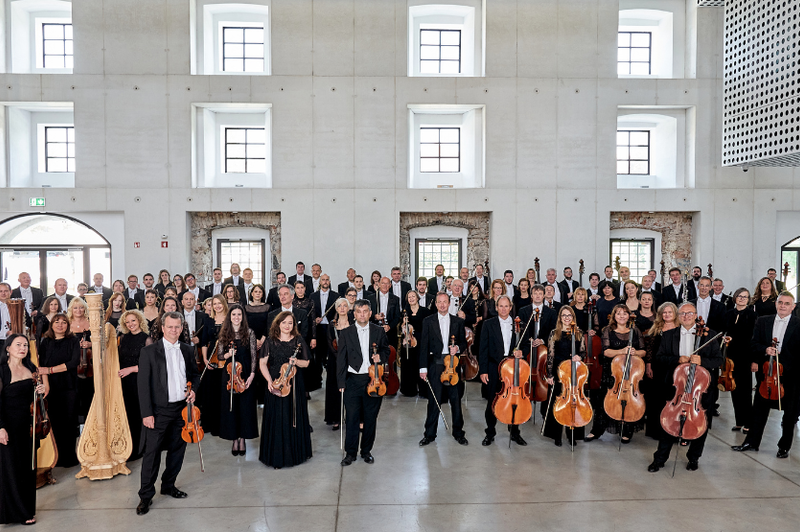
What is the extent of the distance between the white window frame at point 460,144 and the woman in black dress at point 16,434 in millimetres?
9370

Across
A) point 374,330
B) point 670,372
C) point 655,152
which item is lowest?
point 670,372

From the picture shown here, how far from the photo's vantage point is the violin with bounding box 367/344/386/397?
520cm

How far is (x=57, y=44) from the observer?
12.6 meters

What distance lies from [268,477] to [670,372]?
3.88 meters

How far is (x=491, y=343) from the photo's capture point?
579 centimetres

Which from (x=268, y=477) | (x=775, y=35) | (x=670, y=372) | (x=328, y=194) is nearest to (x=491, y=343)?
(x=670, y=372)

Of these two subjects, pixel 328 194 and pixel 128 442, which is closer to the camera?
pixel 128 442

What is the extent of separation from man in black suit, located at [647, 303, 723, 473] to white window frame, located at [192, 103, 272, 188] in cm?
946

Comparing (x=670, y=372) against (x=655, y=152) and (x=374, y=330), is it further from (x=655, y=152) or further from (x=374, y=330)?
(x=655, y=152)

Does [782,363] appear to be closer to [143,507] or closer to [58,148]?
[143,507]

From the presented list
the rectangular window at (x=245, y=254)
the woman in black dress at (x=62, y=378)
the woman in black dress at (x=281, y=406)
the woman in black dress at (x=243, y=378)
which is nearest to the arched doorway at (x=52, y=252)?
the rectangular window at (x=245, y=254)

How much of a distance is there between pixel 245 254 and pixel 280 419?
8.18 metres

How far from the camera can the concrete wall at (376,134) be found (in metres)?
11.9

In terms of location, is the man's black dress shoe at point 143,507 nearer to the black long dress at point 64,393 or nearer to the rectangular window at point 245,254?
the black long dress at point 64,393
